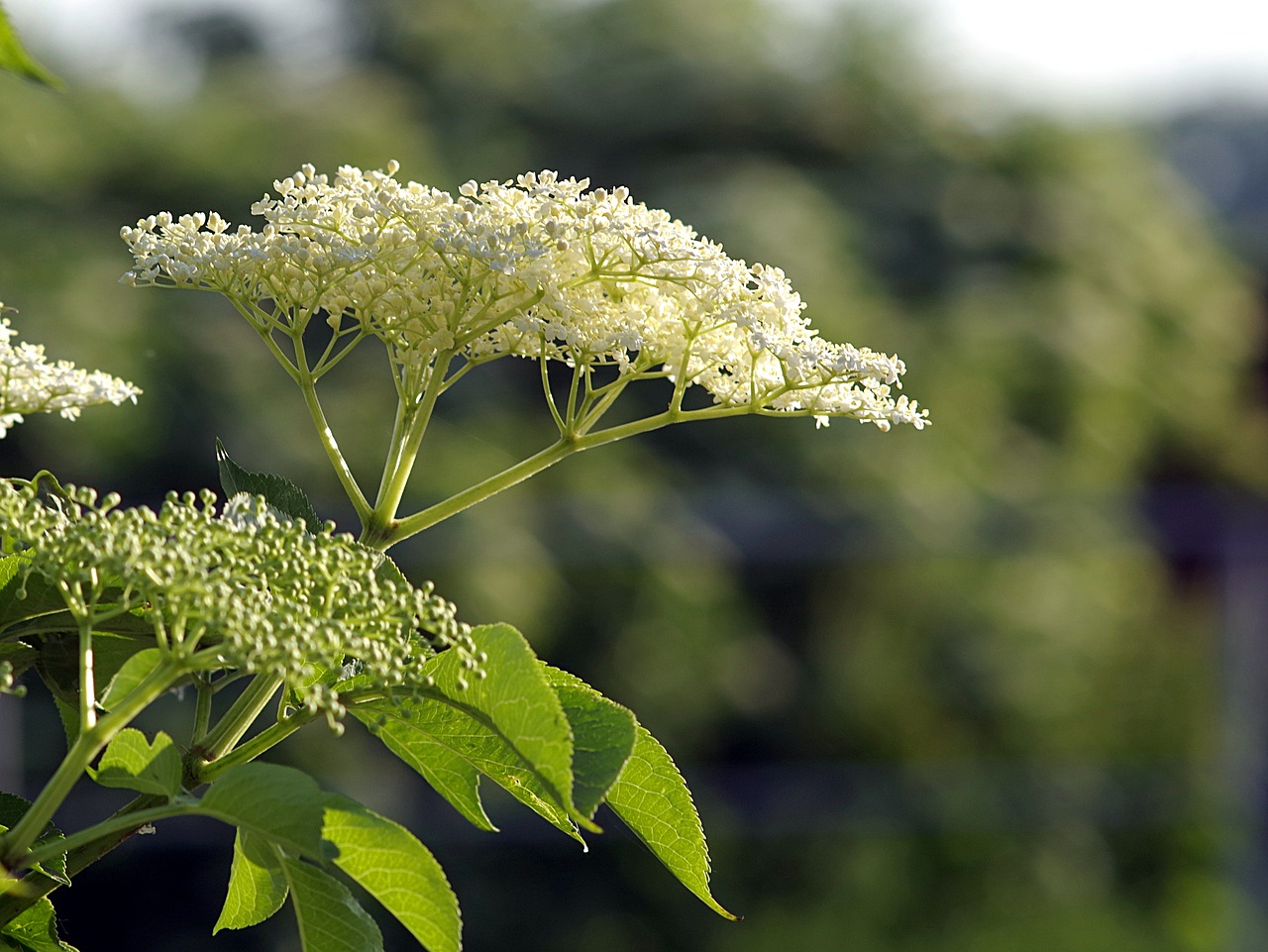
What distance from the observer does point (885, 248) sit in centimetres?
554

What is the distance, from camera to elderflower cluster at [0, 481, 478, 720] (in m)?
0.37

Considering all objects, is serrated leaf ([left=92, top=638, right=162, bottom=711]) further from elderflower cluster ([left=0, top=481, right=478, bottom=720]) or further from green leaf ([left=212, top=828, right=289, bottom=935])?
green leaf ([left=212, top=828, right=289, bottom=935])

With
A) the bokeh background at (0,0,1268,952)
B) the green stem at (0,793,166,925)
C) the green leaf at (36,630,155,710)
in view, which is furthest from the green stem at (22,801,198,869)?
the bokeh background at (0,0,1268,952)

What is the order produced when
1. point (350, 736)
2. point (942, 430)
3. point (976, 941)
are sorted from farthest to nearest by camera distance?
point (942, 430) → point (976, 941) → point (350, 736)

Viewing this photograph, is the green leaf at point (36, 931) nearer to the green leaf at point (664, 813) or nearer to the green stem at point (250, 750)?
the green stem at point (250, 750)

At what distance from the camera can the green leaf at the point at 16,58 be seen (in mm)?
360

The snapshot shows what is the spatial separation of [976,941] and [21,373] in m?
4.46

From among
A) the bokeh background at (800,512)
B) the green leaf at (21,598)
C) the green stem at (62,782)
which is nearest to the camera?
the green stem at (62,782)

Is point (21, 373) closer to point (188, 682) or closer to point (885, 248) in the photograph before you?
point (188, 682)

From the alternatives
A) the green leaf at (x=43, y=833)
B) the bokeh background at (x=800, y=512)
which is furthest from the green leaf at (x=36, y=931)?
the bokeh background at (x=800, y=512)

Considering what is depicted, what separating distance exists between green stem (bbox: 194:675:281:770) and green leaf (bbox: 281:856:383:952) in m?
0.04

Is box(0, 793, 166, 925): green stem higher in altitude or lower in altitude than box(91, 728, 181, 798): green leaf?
lower

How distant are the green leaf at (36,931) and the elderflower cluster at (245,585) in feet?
0.34

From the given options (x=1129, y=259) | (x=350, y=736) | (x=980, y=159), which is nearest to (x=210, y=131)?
(x=350, y=736)
